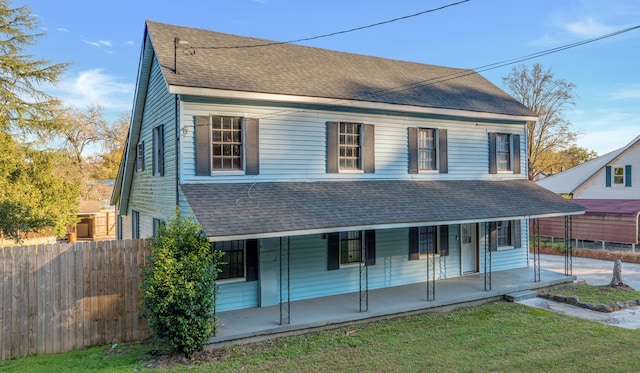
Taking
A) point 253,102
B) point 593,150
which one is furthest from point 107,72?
point 593,150

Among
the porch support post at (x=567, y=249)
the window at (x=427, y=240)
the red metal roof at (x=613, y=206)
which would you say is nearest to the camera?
the window at (x=427, y=240)

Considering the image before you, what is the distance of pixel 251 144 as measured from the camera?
398 inches

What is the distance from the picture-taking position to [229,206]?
8820 mm

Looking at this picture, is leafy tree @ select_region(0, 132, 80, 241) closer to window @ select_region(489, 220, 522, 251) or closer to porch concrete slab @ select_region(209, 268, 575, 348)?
porch concrete slab @ select_region(209, 268, 575, 348)

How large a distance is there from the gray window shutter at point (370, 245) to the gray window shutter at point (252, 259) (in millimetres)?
3258

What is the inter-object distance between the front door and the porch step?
92.2 inches

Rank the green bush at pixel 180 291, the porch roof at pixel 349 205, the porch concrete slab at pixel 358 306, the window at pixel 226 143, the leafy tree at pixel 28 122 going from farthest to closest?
the leafy tree at pixel 28 122 → the window at pixel 226 143 → the porch roof at pixel 349 205 → the porch concrete slab at pixel 358 306 → the green bush at pixel 180 291

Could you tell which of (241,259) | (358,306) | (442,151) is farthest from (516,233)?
(241,259)

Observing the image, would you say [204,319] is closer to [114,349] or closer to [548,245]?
[114,349]

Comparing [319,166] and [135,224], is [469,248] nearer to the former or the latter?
[319,166]

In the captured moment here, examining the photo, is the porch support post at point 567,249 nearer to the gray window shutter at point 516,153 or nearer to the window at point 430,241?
the gray window shutter at point 516,153

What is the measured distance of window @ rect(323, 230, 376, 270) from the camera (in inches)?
430

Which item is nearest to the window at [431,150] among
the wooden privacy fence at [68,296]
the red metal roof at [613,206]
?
the wooden privacy fence at [68,296]

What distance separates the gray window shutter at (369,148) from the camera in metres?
11.8
